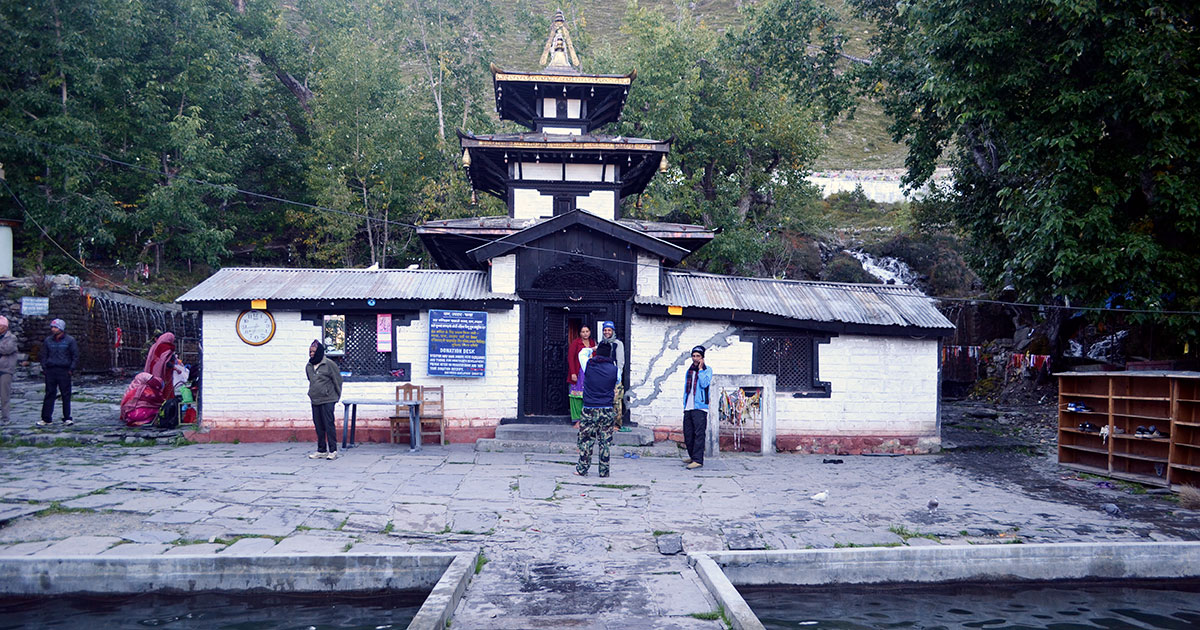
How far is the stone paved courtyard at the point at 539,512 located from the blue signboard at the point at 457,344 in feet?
5.96

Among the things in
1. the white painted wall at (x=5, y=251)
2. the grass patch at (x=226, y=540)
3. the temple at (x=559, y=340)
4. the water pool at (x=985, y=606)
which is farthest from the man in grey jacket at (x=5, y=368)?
the water pool at (x=985, y=606)

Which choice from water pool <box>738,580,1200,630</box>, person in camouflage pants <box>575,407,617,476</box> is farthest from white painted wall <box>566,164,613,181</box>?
water pool <box>738,580,1200,630</box>

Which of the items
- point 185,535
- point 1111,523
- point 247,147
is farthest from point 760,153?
point 185,535

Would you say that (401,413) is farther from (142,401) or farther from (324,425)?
(142,401)

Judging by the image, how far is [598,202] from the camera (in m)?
19.4

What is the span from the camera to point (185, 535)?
800cm

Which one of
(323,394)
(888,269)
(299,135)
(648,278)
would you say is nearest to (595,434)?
(323,394)

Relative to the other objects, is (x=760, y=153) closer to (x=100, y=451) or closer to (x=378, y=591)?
(x=100, y=451)

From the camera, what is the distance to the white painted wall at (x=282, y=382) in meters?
14.0

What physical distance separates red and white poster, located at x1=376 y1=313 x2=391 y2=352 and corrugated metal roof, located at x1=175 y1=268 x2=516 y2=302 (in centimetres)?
43

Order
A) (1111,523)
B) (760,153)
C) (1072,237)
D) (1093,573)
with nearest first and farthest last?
(1093,573) < (1111,523) < (1072,237) < (760,153)

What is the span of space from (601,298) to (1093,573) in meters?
9.01

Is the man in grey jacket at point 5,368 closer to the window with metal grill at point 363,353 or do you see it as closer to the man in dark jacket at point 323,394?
the window with metal grill at point 363,353

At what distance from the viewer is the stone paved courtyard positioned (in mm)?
6957
